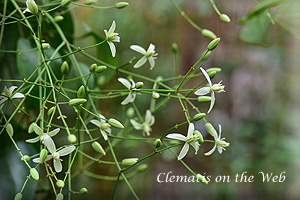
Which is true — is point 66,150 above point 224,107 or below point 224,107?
above

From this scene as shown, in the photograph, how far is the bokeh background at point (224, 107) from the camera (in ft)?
4.04

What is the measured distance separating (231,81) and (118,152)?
1.58ft

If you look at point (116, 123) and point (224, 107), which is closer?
point (116, 123)

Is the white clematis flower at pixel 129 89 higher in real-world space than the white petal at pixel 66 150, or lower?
higher

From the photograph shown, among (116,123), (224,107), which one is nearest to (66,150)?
(116,123)

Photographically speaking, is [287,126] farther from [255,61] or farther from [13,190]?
[13,190]

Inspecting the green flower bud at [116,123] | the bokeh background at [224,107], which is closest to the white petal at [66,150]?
the green flower bud at [116,123]

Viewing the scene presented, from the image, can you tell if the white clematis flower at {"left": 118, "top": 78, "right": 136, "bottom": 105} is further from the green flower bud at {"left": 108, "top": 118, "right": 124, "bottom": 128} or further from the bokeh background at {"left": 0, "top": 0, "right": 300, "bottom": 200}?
the bokeh background at {"left": 0, "top": 0, "right": 300, "bottom": 200}

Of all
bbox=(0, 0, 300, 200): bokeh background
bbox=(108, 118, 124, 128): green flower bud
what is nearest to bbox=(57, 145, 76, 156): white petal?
bbox=(108, 118, 124, 128): green flower bud

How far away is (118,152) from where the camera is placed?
3.86ft

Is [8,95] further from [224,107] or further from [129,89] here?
[224,107]

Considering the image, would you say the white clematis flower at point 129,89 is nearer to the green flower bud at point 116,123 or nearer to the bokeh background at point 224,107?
the green flower bud at point 116,123

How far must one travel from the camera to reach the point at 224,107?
4.12ft

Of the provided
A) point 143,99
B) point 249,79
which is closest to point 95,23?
point 143,99
